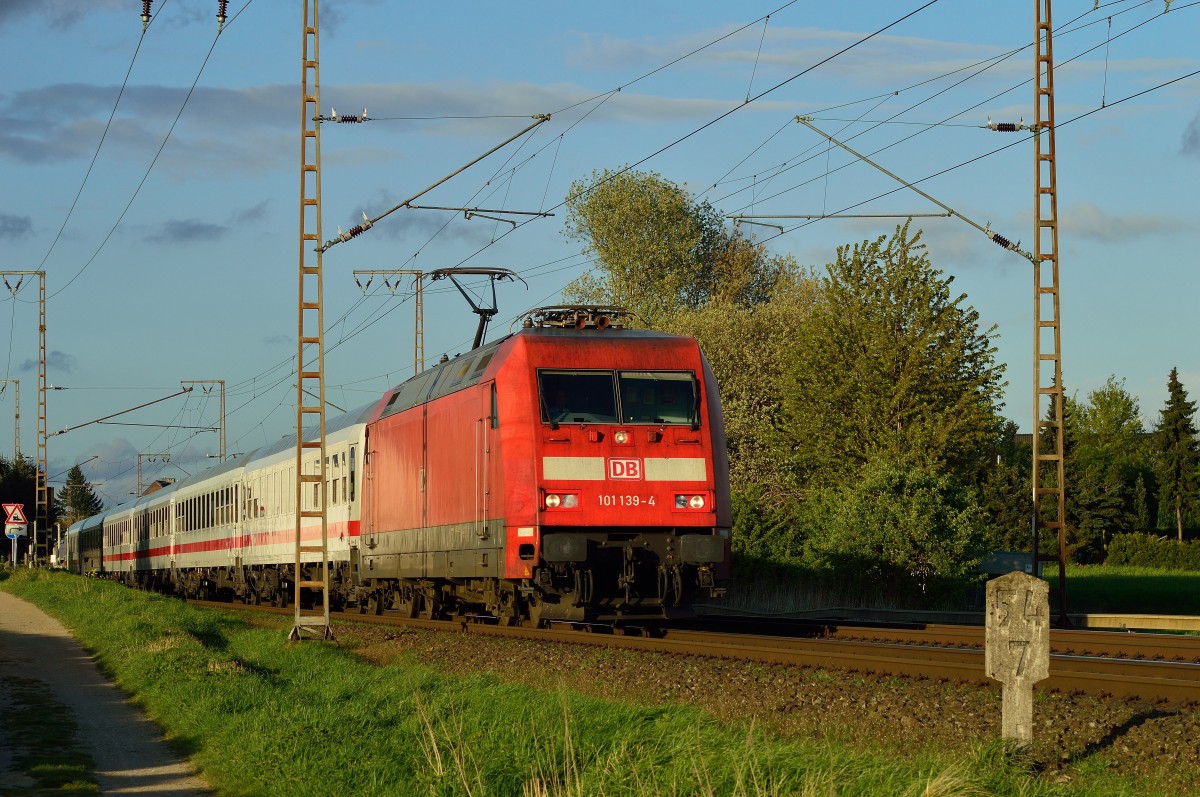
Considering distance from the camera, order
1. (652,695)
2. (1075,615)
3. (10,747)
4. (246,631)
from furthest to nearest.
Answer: (1075,615), (246,631), (652,695), (10,747)

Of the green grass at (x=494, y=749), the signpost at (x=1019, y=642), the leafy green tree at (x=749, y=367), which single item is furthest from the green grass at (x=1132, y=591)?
the signpost at (x=1019, y=642)

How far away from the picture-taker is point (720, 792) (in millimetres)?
7398

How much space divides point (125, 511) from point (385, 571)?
40256 millimetres

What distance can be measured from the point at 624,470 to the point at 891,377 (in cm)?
2202

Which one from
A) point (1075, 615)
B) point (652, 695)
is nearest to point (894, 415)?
point (1075, 615)

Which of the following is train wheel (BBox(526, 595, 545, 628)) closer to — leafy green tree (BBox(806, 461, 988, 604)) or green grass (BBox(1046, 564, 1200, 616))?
leafy green tree (BBox(806, 461, 988, 604))

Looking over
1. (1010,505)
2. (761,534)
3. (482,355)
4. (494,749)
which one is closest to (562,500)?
(482,355)

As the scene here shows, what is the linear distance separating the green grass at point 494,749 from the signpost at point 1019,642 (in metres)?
0.26

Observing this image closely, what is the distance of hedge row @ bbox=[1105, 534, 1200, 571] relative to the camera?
65312mm

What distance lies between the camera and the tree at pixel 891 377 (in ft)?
123

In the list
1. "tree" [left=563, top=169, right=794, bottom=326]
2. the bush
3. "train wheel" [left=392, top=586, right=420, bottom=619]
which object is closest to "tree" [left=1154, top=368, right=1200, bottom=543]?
"tree" [left=563, top=169, right=794, bottom=326]

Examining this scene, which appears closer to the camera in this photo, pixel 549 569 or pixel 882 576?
pixel 549 569

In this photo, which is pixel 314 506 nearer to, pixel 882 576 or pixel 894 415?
pixel 882 576

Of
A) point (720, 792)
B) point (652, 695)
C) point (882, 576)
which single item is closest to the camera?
point (720, 792)
